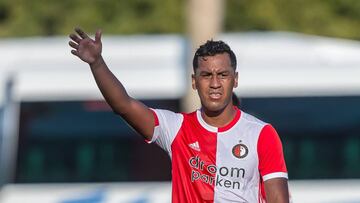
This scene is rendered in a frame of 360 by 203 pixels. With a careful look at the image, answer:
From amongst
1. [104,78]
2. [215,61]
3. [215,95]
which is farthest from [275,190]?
[104,78]

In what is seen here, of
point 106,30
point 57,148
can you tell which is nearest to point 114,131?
point 57,148

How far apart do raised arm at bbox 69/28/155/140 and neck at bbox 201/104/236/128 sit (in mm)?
282

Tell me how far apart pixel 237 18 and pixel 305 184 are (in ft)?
16.1

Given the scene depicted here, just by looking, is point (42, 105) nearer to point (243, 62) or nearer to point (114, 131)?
point (114, 131)

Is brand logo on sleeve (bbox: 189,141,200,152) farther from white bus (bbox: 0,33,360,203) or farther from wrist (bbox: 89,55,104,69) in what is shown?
white bus (bbox: 0,33,360,203)

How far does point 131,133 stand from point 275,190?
347 inches

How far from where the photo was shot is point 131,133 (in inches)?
561

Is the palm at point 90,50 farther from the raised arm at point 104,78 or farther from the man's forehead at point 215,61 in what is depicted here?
the man's forehead at point 215,61

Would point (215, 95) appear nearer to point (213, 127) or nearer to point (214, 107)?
point (214, 107)

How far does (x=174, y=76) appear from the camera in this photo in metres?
14.1

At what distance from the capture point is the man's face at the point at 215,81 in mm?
5434

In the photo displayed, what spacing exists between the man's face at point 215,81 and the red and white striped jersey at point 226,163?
0.16 metres

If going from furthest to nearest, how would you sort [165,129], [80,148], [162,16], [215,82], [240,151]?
1. [162,16]
2. [80,148]
3. [165,129]
4. [240,151]
5. [215,82]

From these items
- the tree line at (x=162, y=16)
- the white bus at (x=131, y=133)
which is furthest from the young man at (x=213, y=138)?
the tree line at (x=162, y=16)
